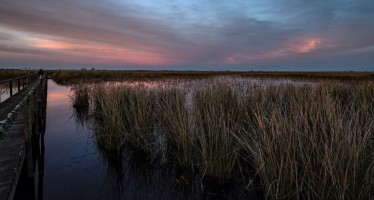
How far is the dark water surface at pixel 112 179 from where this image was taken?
4840 millimetres

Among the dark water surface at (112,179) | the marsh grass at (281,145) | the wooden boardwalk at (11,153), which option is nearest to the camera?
the wooden boardwalk at (11,153)

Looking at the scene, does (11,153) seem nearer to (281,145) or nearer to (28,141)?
(28,141)

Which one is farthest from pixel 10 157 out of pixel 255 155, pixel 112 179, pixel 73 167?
pixel 255 155

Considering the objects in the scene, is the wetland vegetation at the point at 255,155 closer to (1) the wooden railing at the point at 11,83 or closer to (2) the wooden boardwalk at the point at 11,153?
(2) the wooden boardwalk at the point at 11,153

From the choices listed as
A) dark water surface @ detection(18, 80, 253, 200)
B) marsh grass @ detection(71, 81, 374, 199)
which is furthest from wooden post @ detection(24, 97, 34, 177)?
marsh grass @ detection(71, 81, 374, 199)

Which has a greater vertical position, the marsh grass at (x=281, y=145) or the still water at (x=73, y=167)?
the marsh grass at (x=281, y=145)

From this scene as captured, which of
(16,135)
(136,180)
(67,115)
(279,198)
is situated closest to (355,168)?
(279,198)

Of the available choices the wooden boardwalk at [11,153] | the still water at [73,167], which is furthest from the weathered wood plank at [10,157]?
the still water at [73,167]

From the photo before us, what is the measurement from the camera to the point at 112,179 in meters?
5.57

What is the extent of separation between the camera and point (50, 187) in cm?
533

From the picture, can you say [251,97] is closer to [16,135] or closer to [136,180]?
[136,180]

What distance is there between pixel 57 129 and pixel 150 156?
6.36 meters

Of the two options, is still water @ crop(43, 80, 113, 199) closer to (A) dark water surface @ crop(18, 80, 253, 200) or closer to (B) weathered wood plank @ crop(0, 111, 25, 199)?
(A) dark water surface @ crop(18, 80, 253, 200)

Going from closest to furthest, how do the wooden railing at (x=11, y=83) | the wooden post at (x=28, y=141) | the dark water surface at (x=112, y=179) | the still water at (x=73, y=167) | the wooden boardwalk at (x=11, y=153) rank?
1. the wooden boardwalk at (x=11, y=153)
2. the wooden post at (x=28, y=141)
3. the dark water surface at (x=112, y=179)
4. the still water at (x=73, y=167)
5. the wooden railing at (x=11, y=83)
